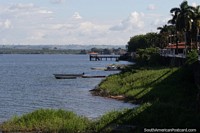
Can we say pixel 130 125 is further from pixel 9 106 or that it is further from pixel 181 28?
pixel 181 28

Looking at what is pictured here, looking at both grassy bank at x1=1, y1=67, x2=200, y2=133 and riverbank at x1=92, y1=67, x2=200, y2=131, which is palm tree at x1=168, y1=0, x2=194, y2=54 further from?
grassy bank at x1=1, y1=67, x2=200, y2=133

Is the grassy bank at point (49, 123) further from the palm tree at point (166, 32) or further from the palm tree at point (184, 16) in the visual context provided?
the palm tree at point (166, 32)

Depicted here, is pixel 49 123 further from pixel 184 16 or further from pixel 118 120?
pixel 184 16

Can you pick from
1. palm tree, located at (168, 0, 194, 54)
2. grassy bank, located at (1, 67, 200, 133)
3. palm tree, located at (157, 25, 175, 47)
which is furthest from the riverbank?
palm tree, located at (157, 25, 175, 47)

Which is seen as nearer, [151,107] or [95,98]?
[151,107]

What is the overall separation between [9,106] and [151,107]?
1107 inches

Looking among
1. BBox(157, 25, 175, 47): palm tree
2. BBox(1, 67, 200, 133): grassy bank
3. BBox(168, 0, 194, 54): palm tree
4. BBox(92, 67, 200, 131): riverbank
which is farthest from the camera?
BBox(157, 25, 175, 47): palm tree

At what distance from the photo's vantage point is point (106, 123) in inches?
1502

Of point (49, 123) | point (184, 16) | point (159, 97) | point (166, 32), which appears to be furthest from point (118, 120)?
point (166, 32)

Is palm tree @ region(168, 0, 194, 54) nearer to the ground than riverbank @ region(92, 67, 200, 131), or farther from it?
farther from it

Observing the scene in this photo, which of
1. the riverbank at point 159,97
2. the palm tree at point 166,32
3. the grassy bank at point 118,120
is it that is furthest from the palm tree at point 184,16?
the grassy bank at point 118,120

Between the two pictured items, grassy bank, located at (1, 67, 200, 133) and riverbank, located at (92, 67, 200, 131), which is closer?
grassy bank, located at (1, 67, 200, 133)

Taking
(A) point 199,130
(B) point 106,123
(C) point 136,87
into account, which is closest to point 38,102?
(C) point 136,87

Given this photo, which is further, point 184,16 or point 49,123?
point 184,16
